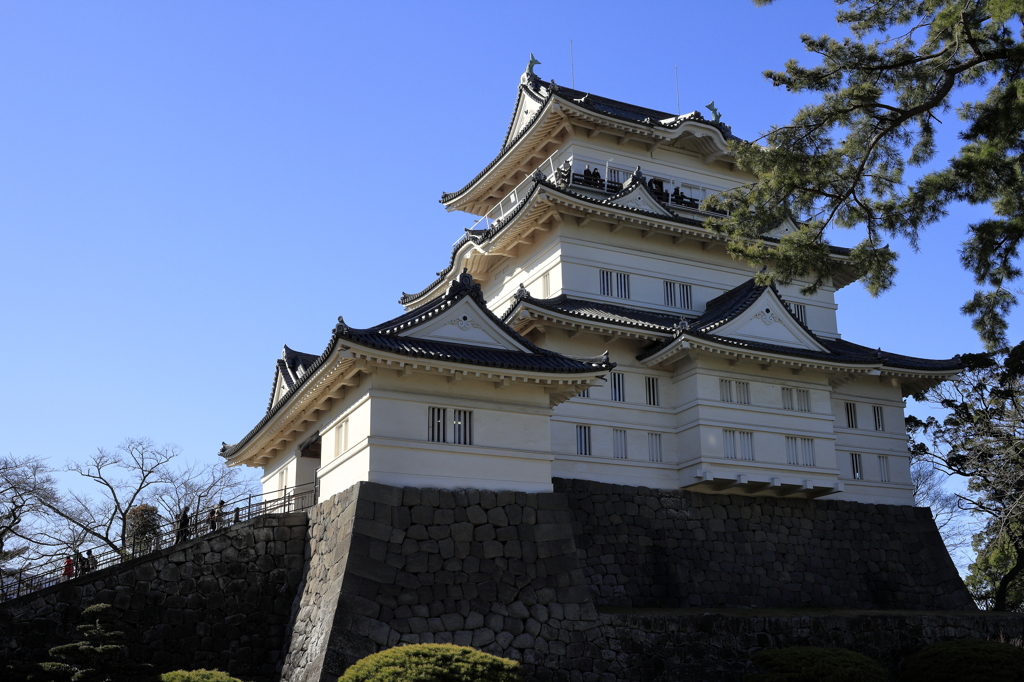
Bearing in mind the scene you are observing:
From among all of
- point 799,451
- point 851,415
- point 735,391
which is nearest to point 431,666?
point 735,391

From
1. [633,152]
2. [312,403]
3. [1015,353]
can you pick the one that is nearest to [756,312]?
[633,152]

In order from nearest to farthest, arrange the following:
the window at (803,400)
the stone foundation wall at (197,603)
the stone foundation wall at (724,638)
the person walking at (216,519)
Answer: the stone foundation wall at (197,603) < the stone foundation wall at (724,638) < the person walking at (216,519) < the window at (803,400)

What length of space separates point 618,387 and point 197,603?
11.6 m

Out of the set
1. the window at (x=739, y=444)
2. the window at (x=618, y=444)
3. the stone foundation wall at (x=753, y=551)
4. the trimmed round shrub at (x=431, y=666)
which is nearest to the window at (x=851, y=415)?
the stone foundation wall at (x=753, y=551)

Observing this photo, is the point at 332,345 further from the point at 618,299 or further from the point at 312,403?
the point at 618,299

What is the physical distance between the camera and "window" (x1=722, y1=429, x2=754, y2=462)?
930 inches

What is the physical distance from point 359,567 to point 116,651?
4.26m

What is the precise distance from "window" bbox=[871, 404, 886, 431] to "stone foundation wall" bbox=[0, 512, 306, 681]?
673 inches

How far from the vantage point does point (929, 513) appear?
26984 mm

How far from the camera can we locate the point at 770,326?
25188mm

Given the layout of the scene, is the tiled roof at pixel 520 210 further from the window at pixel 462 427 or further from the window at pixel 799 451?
the window at pixel 462 427

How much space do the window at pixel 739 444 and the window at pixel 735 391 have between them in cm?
88

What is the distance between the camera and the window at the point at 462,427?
18844 millimetres

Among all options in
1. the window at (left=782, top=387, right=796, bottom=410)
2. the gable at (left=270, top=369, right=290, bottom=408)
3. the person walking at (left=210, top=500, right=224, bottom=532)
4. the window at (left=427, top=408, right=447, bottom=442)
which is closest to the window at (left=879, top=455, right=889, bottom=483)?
the window at (left=782, top=387, right=796, bottom=410)
